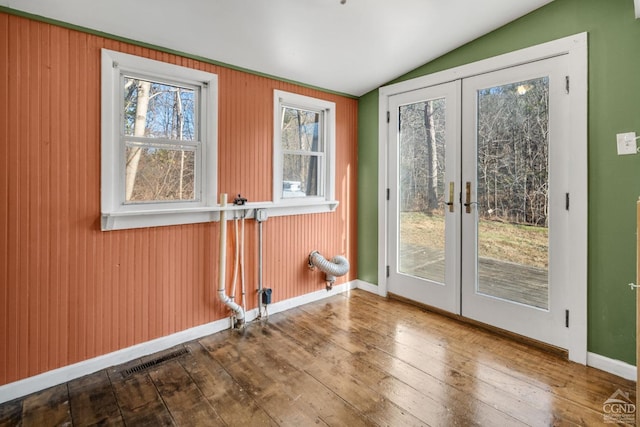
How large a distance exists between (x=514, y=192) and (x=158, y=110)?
9.69 ft

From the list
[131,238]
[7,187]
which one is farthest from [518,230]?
[7,187]

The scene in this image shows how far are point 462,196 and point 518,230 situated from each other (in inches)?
21.6

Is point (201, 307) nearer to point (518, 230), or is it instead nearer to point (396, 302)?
point (396, 302)

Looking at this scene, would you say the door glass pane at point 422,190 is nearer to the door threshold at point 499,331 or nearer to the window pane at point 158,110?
the door threshold at point 499,331

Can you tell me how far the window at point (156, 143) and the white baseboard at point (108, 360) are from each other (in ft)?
3.02

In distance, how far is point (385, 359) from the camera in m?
2.50

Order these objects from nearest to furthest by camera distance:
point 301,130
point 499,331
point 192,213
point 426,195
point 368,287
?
point 192,213 → point 499,331 → point 426,195 → point 301,130 → point 368,287

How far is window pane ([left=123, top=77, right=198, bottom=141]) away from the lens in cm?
250

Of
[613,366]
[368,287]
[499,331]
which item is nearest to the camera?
[613,366]

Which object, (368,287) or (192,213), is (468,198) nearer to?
(368,287)

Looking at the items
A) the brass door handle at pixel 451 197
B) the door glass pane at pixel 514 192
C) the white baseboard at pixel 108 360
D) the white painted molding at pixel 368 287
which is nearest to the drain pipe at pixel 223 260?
the white baseboard at pixel 108 360

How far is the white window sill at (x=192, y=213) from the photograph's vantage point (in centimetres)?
237

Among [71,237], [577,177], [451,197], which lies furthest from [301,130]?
[577,177]

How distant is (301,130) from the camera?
11.8 ft
